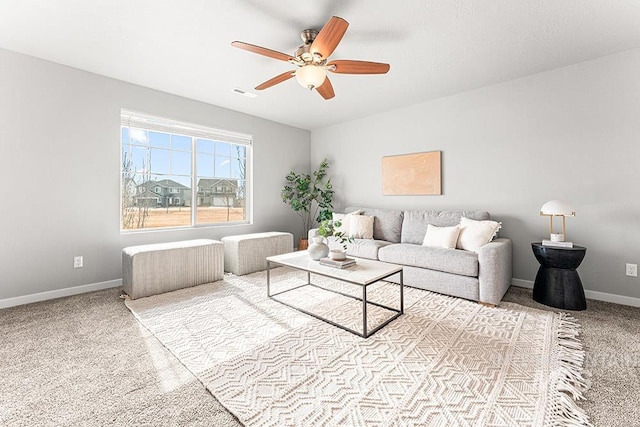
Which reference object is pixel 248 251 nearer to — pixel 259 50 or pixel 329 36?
pixel 259 50

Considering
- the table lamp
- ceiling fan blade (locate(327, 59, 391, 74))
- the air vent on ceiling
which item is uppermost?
the air vent on ceiling

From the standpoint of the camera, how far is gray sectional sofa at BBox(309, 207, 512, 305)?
2.65 meters

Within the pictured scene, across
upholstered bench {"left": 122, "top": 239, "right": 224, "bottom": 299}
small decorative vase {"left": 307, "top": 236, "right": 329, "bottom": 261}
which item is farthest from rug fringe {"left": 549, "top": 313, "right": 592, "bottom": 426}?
upholstered bench {"left": 122, "top": 239, "right": 224, "bottom": 299}

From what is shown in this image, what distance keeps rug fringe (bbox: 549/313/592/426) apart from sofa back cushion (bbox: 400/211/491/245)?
1548 mm

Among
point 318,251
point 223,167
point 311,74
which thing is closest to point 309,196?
point 223,167

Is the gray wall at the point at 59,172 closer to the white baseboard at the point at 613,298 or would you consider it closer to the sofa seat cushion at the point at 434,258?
the sofa seat cushion at the point at 434,258

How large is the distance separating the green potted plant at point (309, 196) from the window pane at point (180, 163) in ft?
5.51

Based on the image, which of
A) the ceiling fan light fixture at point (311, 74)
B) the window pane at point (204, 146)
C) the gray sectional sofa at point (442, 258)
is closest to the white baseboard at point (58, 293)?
the window pane at point (204, 146)

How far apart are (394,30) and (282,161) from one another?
10.4ft

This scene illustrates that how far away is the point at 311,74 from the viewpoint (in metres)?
2.31

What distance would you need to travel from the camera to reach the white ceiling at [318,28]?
2.05m

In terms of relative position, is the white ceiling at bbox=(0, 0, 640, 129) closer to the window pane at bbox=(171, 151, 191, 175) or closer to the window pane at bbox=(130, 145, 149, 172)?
the window pane at bbox=(130, 145, 149, 172)

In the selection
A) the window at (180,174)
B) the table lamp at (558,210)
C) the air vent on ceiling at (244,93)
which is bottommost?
the table lamp at (558,210)

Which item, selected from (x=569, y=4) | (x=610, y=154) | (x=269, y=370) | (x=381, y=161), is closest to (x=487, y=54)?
(x=569, y=4)
